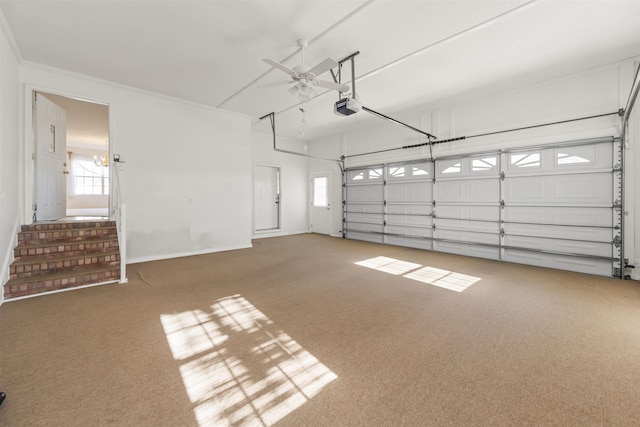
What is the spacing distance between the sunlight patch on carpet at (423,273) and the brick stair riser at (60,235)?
4.67 meters

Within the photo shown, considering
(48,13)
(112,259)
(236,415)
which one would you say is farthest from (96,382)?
(48,13)

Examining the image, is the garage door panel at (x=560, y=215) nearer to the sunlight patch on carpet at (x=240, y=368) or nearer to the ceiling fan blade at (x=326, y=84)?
the ceiling fan blade at (x=326, y=84)

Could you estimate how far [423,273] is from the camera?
182 inches

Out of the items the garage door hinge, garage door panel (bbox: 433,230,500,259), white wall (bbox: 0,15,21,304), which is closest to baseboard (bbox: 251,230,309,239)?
garage door panel (bbox: 433,230,500,259)

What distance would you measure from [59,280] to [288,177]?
669cm

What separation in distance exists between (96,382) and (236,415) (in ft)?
3.60

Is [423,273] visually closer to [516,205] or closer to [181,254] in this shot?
[516,205]

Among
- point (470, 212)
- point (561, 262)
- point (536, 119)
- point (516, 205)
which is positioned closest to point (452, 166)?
point (470, 212)

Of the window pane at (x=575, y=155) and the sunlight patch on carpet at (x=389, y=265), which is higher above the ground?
the window pane at (x=575, y=155)

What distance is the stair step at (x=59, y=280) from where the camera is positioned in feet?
10.9

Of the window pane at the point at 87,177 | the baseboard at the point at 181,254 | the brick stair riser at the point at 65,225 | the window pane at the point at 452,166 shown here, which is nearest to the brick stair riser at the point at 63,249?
the brick stair riser at the point at 65,225

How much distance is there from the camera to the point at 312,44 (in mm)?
3680

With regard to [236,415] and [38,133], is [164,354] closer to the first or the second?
[236,415]

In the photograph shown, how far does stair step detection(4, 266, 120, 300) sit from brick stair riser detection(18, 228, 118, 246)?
64cm
